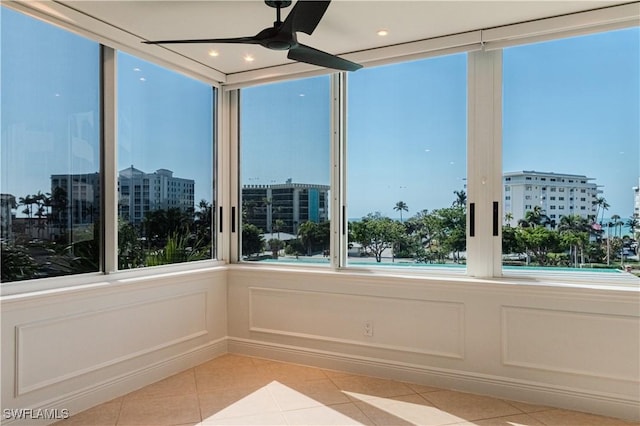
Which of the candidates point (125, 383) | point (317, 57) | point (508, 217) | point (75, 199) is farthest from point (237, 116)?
point (508, 217)

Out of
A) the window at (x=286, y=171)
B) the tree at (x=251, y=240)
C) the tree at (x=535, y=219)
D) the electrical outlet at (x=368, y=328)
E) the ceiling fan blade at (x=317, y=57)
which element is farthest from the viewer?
the tree at (x=251, y=240)

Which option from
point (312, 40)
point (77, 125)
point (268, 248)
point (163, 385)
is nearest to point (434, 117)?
point (312, 40)

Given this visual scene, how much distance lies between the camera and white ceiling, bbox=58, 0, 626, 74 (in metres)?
2.70

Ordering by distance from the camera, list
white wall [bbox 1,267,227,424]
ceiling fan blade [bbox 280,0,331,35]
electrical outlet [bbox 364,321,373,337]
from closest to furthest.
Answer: ceiling fan blade [bbox 280,0,331,35] < white wall [bbox 1,267,227,424] < electrical outlet [bbox 364,321,373,337]

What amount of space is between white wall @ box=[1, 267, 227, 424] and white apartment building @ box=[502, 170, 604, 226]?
2646mm

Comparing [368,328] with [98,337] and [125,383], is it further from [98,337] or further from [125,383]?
[98,337]

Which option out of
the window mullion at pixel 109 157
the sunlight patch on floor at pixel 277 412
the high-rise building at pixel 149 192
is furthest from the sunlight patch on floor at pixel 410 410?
the high-rise building at pixel 149 192

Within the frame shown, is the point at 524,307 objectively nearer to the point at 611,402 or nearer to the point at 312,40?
the point at 611,402

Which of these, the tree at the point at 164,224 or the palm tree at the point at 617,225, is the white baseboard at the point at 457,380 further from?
the tree at the point at 164,224

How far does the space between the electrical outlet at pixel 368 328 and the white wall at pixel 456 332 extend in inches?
1.0

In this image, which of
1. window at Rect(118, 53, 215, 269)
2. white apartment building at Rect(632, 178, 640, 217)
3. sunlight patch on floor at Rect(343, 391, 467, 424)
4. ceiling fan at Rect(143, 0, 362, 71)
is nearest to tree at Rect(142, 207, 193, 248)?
window at Rect(118, 53, 215, 269)

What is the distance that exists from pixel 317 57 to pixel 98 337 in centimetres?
241

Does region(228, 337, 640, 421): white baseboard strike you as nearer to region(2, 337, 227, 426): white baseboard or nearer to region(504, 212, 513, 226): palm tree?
region(2, 337, 227, 426): white baseboard

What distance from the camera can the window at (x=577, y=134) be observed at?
295 centimetres
